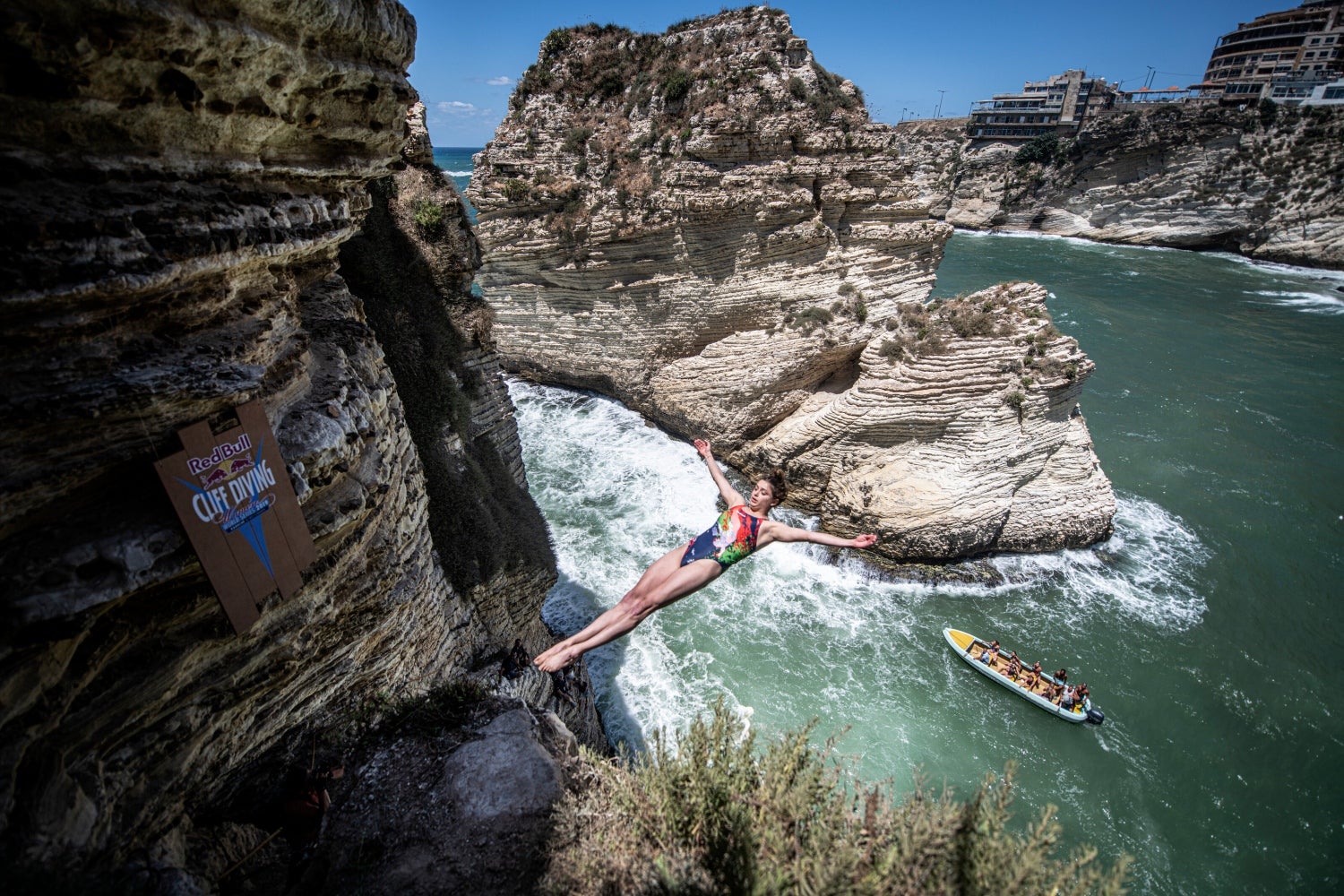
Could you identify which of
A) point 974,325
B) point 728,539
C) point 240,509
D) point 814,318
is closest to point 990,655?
point 974,325

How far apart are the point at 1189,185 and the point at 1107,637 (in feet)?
150

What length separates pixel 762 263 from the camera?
640 inches

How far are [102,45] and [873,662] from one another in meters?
13.6

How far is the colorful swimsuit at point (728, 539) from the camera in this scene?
17.2ft

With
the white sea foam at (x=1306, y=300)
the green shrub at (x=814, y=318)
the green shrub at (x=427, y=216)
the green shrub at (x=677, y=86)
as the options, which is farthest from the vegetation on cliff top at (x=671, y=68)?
the white sea foam at (x=1306, y=300)

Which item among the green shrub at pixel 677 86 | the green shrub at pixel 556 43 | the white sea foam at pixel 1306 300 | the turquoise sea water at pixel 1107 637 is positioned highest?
the green shrub at pixel 556 43

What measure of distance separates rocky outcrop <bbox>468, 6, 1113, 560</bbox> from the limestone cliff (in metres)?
11.9

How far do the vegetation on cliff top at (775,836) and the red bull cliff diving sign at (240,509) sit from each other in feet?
8.08

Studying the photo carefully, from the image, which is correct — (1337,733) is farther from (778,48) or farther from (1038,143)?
(1038,143)

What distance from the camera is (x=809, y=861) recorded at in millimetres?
3172

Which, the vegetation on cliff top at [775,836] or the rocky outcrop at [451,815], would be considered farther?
the rocky outcrop at [451,815]

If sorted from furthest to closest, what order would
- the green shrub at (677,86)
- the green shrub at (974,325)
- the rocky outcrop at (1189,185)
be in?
1. the rocky outcrop at (1189,185)
2. the green shrub at (677,86)
3. the green shrub at (974,325)

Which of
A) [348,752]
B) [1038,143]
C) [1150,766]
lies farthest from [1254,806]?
[1038,143]

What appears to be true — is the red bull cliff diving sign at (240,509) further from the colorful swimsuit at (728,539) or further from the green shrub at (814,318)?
the green shrub at (814,318)
